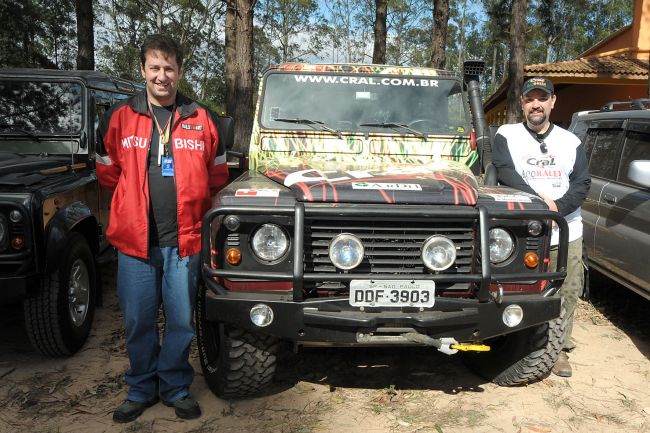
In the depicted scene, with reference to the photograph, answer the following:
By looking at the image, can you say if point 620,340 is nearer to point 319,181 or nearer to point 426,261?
point 426,261

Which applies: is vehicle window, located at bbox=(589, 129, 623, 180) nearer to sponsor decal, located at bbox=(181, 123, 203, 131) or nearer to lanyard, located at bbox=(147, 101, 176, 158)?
sponsor decal, located at bbox=(181, 123, 203, 131)

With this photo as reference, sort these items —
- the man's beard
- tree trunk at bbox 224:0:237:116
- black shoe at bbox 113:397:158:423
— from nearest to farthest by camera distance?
black shoe at bbox 113:397:158:423
the man's beard
tree trunk at bbox 224:0:237:116

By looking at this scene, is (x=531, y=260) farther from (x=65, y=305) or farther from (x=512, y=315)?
(x=65, y=305)

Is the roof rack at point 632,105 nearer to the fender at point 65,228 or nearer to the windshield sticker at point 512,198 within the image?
the windshield sticker at point 512,198

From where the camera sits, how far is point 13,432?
2898mm

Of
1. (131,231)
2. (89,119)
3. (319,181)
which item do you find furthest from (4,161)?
(319,181)

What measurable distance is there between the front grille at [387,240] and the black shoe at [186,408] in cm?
106

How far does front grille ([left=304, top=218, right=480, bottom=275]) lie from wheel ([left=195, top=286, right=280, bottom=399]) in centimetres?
56

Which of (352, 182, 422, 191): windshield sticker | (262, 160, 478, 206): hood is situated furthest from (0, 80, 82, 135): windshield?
(352, 182, 422, 191): windshield sticker

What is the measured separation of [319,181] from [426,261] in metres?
0.69

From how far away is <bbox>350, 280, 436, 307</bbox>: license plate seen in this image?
261 cm

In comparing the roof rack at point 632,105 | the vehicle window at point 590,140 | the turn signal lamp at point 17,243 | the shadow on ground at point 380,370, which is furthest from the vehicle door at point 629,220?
the turn signal lamp at point 17,243

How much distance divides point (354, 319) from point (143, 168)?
4.28ft

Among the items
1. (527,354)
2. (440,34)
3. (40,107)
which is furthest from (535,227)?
(440,34)
